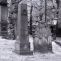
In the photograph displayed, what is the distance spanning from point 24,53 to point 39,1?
7.97ft

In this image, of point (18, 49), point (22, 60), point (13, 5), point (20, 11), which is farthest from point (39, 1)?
point (13, 5)

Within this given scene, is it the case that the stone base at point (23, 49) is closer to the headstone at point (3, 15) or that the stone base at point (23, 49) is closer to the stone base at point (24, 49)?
the stone base at point (24, 49)

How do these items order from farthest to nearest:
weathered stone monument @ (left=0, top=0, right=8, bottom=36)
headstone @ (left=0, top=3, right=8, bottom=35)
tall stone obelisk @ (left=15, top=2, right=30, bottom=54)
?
headstone @ (left=0, top=3, right=8, bottom=35), weathered stone monument @ (left=0, top=0, right=8, bottom=36), tall stone obelisk @ (left=15, top=2, right=30, bottom=54)

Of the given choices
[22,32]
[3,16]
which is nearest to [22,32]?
[22,32]

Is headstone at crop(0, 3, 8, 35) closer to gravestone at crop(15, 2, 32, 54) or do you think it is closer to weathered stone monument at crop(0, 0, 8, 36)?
weathered stone monument at crop(0, 0, 8, 36)

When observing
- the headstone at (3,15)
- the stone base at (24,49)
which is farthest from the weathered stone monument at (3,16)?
the stone base at (24,49)

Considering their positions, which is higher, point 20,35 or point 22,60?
point 20,35

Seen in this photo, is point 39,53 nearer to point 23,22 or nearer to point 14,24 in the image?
point 23,22

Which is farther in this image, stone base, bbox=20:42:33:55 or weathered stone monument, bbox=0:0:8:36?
weathered stone monument, bbox=0:0:8:36

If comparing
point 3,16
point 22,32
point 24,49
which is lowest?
point 24,49

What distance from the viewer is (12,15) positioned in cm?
1483

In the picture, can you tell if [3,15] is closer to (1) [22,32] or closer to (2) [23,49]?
(1) [22,32]

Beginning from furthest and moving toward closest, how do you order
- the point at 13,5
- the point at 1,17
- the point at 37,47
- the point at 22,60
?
the point at 1,17 → the point at 13,5 → the point at 37,47 → the point at 22,60

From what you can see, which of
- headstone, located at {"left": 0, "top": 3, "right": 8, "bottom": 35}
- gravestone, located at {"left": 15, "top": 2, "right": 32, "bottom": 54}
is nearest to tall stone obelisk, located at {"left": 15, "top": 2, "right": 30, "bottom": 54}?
gravestone, located at {"left": 15, "top": 2, "right": 32, "bottom": 54}
